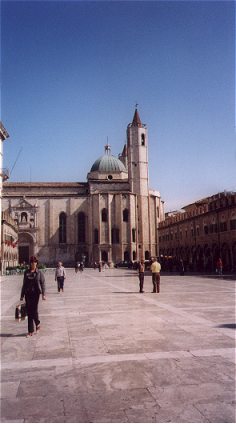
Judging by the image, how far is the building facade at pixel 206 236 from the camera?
126ft

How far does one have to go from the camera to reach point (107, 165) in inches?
3120

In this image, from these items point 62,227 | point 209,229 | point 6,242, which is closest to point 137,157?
point 62,227

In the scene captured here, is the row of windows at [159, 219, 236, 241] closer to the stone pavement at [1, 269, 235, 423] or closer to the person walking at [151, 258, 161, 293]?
the person walking at [151, 258, 161, 293]

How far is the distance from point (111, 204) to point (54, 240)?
41.2 ft

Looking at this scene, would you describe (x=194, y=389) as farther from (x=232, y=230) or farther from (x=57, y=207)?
(x=57, y=207)

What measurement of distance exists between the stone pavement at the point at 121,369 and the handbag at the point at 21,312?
263mm

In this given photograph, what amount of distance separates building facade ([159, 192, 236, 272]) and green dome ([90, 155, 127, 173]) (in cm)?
2399

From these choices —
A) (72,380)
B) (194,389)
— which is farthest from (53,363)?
(194,389)

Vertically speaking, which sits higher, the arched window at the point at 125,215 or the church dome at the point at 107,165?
the church dome at the point at 107,165

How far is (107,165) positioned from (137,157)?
7.26 meters

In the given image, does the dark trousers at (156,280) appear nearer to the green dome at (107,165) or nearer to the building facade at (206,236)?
the building facade at (206,236)

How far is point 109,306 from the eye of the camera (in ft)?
42.9

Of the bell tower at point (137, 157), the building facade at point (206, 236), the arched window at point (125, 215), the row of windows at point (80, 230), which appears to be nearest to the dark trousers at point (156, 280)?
the building facade at point (206, 236)

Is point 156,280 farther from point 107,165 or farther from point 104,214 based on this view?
point 107,165
